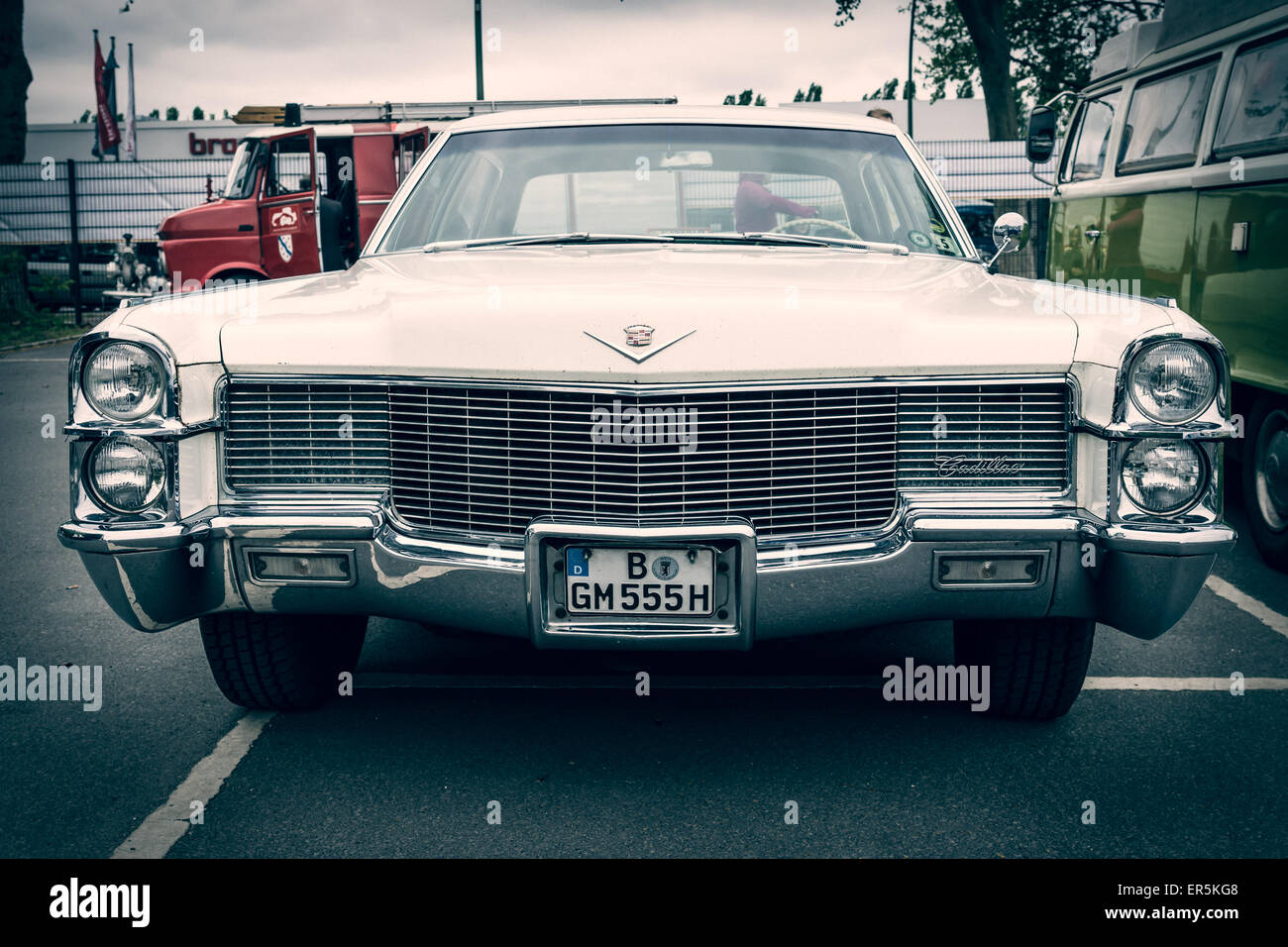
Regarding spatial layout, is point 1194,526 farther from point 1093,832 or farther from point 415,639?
point 415,639

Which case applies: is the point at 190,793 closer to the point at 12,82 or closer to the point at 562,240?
the point at 562,240

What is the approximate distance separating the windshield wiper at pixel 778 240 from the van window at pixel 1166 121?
2.77 m

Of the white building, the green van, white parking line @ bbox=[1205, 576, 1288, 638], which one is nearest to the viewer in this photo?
white parking line @ bbox=[1205, 576, 1288, 638]

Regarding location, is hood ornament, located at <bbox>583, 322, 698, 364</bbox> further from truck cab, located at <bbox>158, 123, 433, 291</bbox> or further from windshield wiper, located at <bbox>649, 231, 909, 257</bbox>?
truck cab, located at <bbox>158, 123, 433, 291</bbox>

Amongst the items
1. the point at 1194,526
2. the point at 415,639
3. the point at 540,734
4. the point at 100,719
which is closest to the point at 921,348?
the point at 1194,526

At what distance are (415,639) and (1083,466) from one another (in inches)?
89.3

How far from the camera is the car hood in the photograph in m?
2.72

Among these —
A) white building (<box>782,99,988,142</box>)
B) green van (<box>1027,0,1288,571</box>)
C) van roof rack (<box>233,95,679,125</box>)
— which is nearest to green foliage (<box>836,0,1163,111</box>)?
white building (<box>782,99,988,142</box>)

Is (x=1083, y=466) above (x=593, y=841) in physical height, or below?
above

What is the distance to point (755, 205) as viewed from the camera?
3943 mm

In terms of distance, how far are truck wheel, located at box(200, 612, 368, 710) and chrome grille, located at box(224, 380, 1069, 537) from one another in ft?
1.62

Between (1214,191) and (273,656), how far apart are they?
14.4ft

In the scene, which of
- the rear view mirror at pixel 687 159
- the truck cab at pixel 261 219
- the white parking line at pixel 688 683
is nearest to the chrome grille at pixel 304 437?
the white parking line at pixel 688 683

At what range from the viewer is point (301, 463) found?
287 cm
